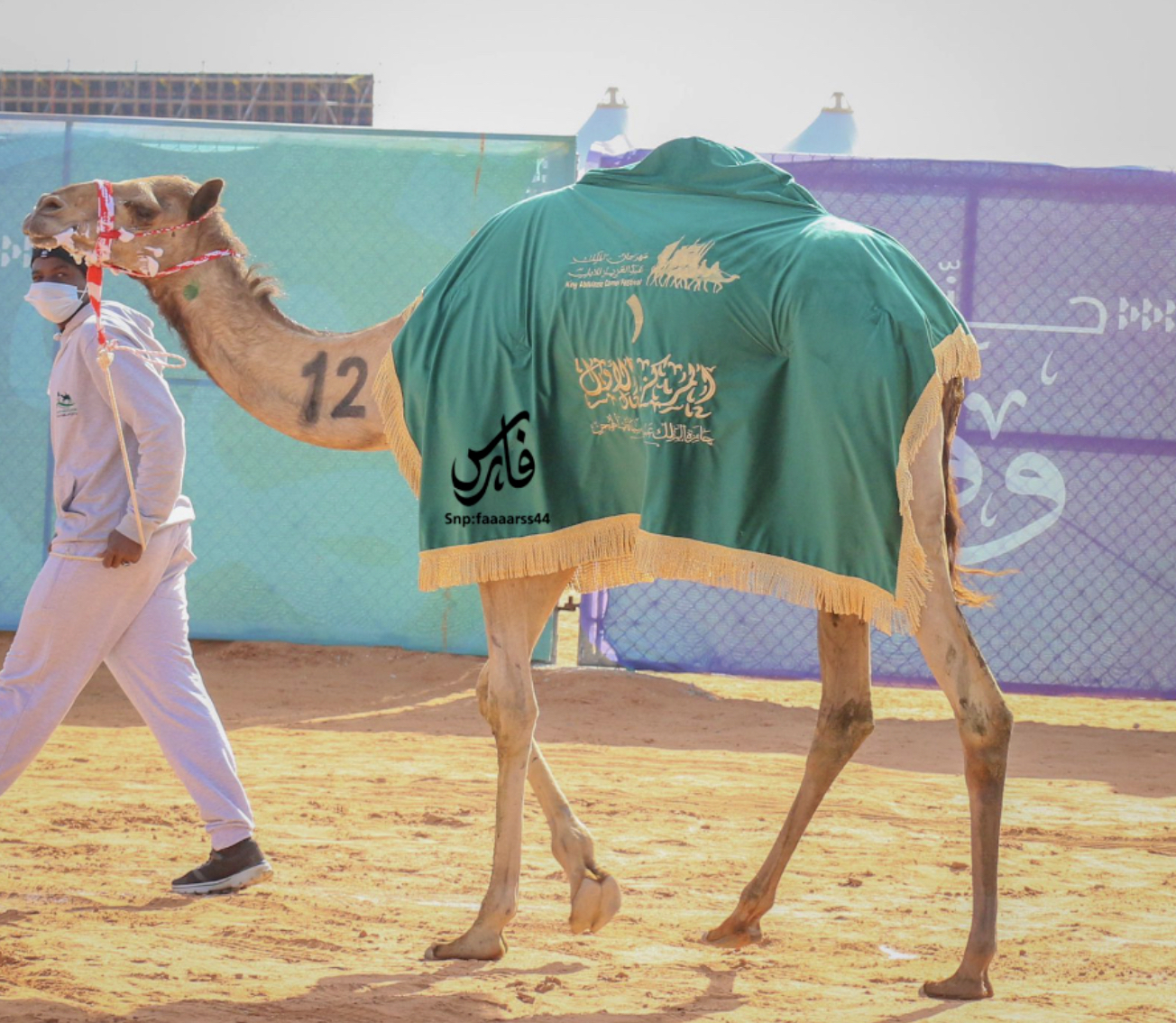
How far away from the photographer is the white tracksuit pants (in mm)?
4902

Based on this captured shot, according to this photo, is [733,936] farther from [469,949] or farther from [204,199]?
[204,199]

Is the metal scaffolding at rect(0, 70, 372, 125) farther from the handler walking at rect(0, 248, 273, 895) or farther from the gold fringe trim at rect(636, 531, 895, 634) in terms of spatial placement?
the gold fringe trim at rect(636, 531, 895, 634)

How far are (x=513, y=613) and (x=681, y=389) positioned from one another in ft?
2.93

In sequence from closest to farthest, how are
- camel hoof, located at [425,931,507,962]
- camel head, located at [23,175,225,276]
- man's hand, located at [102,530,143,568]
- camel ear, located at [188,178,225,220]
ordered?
camel hoof, located at [425,931,507,962]
man's hand, located at [102,530,143,568]
camel head, located at [23,175,225,276]
camel ear, located at [188,178,225,220]

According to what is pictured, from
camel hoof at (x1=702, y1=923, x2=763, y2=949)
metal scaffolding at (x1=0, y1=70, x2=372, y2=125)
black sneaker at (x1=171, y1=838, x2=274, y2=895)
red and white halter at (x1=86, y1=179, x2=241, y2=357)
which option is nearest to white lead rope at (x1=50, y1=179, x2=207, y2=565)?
red and white halter at (x1=86, y1=179, x2=241, y2=357)

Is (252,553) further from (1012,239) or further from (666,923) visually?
(666,923)

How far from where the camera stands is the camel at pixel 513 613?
411cm

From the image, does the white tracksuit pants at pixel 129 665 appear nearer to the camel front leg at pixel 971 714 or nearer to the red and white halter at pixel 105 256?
the red and white halter at pixel 105 256

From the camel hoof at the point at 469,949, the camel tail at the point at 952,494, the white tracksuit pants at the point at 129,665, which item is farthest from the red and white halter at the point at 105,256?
the camel tail at the point at 952,494

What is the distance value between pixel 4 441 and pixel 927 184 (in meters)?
6.48

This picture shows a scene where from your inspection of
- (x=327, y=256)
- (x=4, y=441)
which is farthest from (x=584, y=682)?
(x=4, y=441)

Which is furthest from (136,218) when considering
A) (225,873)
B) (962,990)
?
(962,990)

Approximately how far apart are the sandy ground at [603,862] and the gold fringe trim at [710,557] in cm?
108

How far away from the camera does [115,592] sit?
496cm
